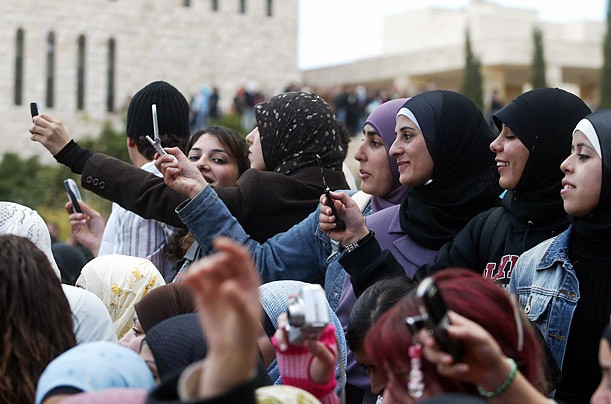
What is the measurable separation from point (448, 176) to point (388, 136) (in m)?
0.41

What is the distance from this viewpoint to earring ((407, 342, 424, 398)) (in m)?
2.41

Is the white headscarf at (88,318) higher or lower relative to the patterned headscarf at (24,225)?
lower

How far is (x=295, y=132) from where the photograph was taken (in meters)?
4.73

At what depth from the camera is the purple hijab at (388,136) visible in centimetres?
A: 453

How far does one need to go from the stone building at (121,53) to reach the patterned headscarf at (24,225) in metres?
30.9

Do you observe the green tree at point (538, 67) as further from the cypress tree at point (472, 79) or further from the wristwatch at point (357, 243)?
the wristwatch at point (357, 243)

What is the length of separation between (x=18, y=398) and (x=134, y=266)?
4.51 ft

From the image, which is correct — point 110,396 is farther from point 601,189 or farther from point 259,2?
point 259,2

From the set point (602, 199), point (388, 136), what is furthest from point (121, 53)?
point (602, 199)

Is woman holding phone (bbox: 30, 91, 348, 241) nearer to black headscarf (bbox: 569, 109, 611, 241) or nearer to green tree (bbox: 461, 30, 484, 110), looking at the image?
black headscarf (bbox: 569, 109, 611, 241)

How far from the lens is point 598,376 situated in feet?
11.3

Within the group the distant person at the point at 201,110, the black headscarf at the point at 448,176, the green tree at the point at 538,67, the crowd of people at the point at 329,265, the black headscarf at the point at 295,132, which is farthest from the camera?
the green tree at the point at 538,67

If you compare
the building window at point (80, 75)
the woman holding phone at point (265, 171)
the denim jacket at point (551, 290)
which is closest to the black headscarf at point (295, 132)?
the woman holding phone at point (265, 171)

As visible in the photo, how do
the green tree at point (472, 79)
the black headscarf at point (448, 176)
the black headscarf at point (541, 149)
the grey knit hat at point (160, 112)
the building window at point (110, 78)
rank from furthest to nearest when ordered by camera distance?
the building window at point (110, 78)
the green tree at point (472, 79)
the grey knit hat at point (160, 112)
the black headscarf at point (448, 176)
the black headscarf at point (541, 149)
